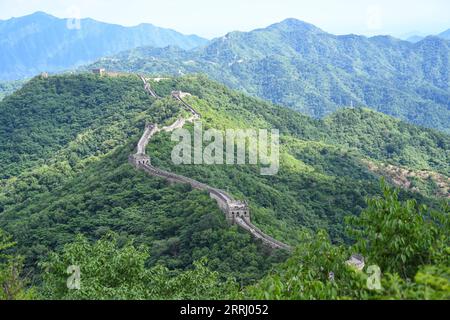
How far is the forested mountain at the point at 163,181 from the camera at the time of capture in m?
41.7

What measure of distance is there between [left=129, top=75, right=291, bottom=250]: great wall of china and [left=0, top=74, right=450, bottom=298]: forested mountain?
69 cm

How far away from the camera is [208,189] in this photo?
49406 millimetres

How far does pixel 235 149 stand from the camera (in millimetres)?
73688

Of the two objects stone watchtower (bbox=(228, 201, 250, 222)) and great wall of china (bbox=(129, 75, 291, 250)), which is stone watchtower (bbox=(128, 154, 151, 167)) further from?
stone watchtower (bbox=(228, 201, 250, 222))

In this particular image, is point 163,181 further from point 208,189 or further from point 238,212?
point 238,212

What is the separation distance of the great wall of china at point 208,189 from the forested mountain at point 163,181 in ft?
2.28

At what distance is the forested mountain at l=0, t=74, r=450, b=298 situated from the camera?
137 feet

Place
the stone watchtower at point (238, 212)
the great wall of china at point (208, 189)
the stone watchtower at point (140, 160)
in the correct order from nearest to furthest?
the great wall of china at point (208, 189), the stone watchtower at point (238, 212), the stone watchtower at point (140, 160)

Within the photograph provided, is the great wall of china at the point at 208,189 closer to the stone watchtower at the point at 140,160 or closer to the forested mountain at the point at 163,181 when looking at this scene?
the stone watchtower at the point at 140,160

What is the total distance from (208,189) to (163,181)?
21.0 feet

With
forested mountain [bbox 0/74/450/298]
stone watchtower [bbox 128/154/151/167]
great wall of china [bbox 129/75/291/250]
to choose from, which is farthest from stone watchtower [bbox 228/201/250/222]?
stone watchtower [bbox 128/154/151/167]

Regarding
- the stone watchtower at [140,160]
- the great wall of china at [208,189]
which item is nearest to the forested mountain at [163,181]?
the great wall of china at [208,189]
